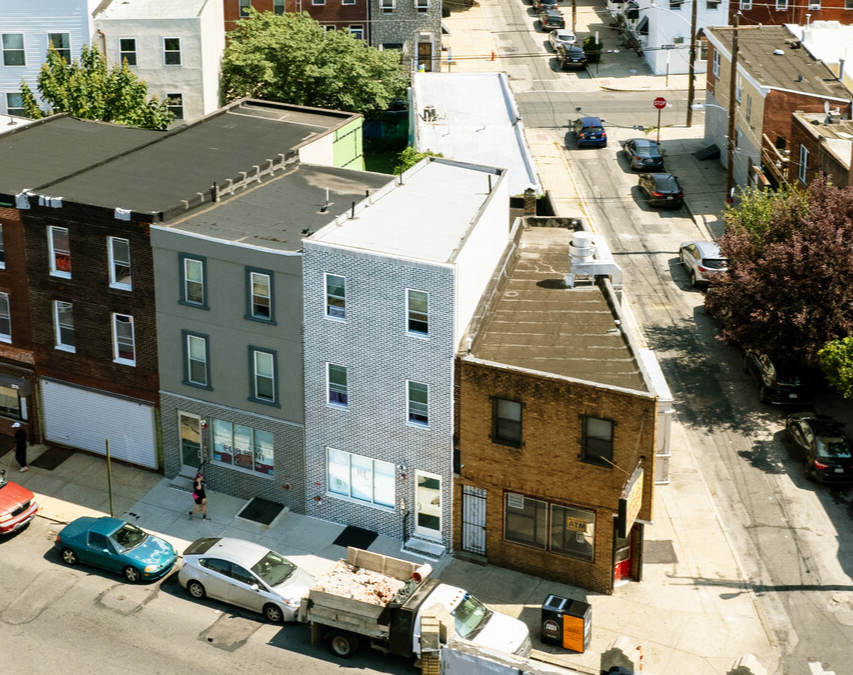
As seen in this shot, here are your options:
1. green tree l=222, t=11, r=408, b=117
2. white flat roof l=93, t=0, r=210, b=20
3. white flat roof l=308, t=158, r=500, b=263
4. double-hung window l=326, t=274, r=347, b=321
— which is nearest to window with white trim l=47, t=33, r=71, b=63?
white flat roof l=93, t=0, r=210, b=20

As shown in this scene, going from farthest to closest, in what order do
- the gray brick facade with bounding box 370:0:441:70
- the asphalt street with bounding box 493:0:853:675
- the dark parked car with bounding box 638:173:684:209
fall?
1. the gray brick facade with bounding box 370:0:441:70
2. the dark parked car with bounding box 638:173:684:209
3. the asphalt street with bounding box 493:0:853:675

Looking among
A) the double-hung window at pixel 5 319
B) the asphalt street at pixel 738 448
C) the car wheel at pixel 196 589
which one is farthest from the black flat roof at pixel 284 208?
the asphalt street at pixel 738 448

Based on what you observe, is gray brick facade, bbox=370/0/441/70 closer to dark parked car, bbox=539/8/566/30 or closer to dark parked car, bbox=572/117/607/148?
dark parked car, bbox=572/117/607/148

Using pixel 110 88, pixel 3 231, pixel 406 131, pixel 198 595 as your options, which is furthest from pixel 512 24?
pixel 198 595

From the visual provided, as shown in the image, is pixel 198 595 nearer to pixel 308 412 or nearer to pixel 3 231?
pixel 308 412

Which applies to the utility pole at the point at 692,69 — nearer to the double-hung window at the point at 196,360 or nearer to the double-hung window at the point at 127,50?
the double-hung window at the point at 127,50

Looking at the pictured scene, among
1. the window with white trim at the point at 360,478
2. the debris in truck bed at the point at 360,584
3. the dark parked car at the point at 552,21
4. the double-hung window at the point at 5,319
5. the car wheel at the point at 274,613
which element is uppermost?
the dark parked car at the point at 552,21

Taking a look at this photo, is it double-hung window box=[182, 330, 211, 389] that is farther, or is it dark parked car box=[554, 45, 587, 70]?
dark parked car box=[554, 45, 587, 70]
